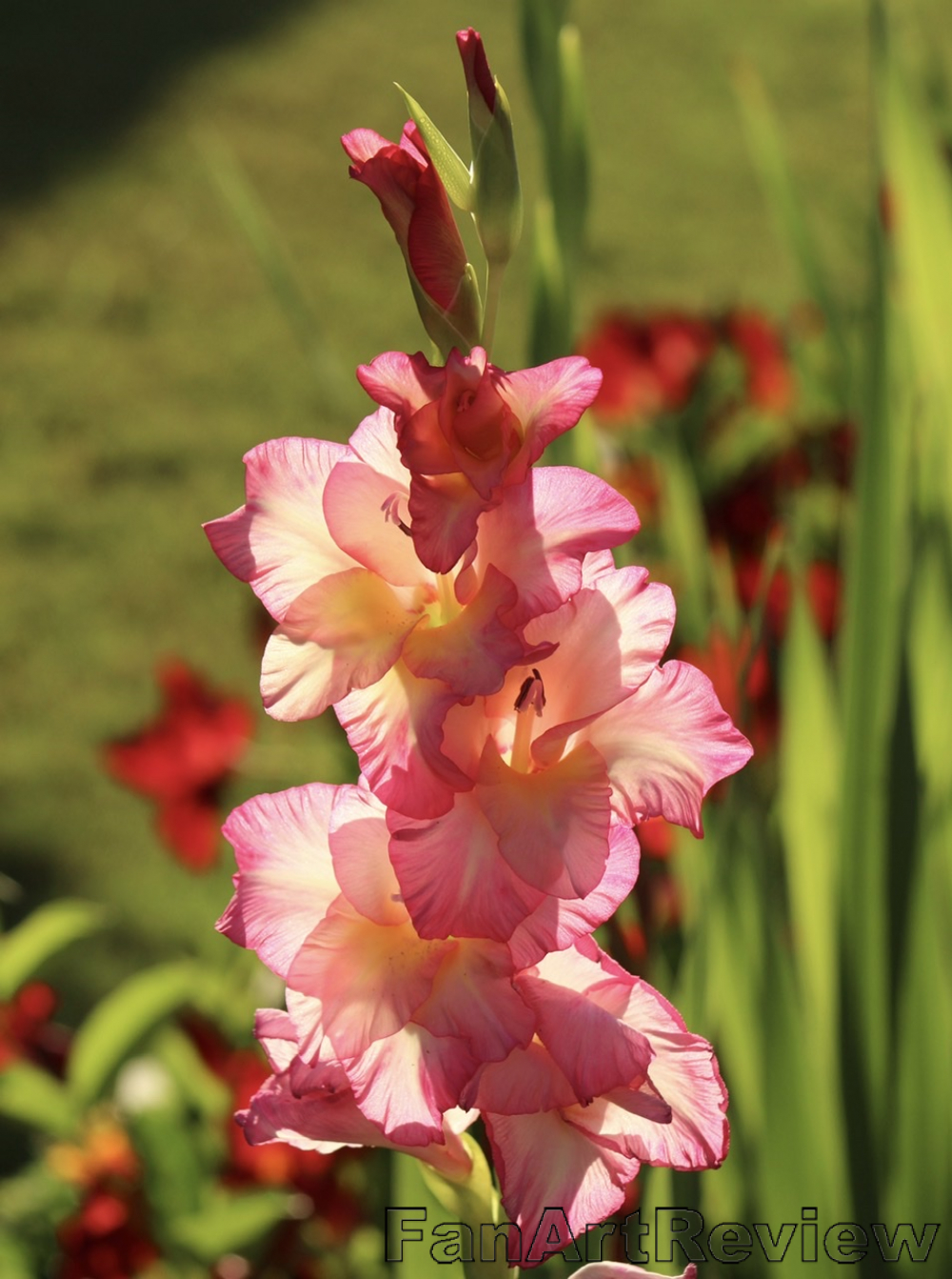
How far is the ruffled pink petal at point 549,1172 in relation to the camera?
332 mm

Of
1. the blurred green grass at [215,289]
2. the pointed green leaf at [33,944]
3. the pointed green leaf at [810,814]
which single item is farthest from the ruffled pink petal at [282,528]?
the blurred green grass at [215,289]

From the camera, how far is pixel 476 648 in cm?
30

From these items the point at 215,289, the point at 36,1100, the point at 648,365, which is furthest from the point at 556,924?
the point at 215,289

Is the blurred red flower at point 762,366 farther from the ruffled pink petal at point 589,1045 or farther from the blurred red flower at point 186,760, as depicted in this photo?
the ruffled pink petal at point 589,1045

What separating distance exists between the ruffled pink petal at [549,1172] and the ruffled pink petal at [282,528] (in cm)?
13

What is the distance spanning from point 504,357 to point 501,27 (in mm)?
1388

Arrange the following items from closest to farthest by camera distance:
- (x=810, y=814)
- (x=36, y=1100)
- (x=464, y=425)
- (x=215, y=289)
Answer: (x=464, y=425) < (x=810, y=814) < (x=36, y=1100) < (x=215, y=289)

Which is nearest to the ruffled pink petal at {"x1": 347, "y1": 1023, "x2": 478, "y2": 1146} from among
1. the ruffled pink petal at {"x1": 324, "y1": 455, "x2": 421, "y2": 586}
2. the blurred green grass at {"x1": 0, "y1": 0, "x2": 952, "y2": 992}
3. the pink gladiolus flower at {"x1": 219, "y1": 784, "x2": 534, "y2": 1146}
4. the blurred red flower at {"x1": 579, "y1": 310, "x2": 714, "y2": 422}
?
the pink gladiolus flower at {"x1": 219, "y1": 784, "x2": 534, "y2": 1146}

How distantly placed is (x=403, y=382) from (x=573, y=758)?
0.09 metres

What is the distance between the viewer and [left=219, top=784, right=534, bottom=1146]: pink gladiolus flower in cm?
31

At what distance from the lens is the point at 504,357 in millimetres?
2514

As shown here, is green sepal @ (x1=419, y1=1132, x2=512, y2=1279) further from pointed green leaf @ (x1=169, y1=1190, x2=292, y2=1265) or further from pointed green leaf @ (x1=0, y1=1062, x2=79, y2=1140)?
pointed green leaf @ (x1=0, y1=1062, x2=79, y2=1140)

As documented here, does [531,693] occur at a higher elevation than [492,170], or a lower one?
lower

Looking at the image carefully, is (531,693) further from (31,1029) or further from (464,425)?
(31,1029)
